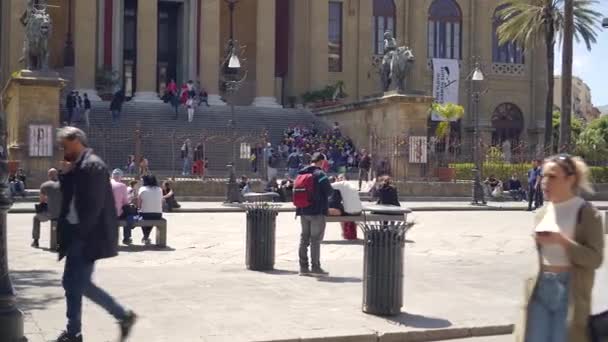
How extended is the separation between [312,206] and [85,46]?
33.6m

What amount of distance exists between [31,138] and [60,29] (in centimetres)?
1926

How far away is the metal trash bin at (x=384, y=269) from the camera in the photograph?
9.21m

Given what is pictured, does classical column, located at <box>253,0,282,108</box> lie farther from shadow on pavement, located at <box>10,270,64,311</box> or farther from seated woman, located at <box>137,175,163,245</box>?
shadow on pavement, located at <box>10,270,64,311</box>

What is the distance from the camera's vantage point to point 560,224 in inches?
207

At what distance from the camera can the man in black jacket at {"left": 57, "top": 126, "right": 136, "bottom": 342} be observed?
7129mm

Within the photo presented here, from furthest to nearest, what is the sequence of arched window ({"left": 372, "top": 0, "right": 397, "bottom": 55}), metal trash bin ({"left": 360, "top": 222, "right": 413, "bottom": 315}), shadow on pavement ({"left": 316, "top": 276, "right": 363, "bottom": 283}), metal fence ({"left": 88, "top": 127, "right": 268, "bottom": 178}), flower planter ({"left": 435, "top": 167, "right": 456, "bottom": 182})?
arched window ({"left": 372, "top": 0, "right": 397, "bottom": 55}) < metal fence ({"left": 88, "top": 127, "right": 268, "bottom": 178}) < flower planter ({"left": 435, "top": 167, "right": 456, "bottom": 182}) < shadow on pavement ({"left": 316, "top": 276, "right": 363, "bottom": 283}) < metal trash bin ({"left": 360, "top": 222, "right": 413, "bottom": 315})

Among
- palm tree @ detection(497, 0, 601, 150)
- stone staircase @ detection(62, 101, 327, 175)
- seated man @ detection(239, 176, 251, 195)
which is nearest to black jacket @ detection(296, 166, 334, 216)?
seated man @ detection(239, 176, 251, 195)

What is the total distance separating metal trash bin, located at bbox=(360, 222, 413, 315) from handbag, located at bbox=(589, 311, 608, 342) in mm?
4178

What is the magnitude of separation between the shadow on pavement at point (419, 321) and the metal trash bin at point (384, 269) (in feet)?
0.39

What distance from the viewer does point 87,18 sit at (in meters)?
43.2

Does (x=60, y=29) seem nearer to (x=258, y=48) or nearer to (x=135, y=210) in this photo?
(x=258, y=48)

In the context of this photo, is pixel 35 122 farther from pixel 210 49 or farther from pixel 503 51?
pixel 503 51

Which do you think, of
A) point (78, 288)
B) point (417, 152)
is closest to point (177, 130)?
point (417, 152)

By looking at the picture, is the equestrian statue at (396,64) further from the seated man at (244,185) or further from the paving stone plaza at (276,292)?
the paving stone plaza at (276,292)
